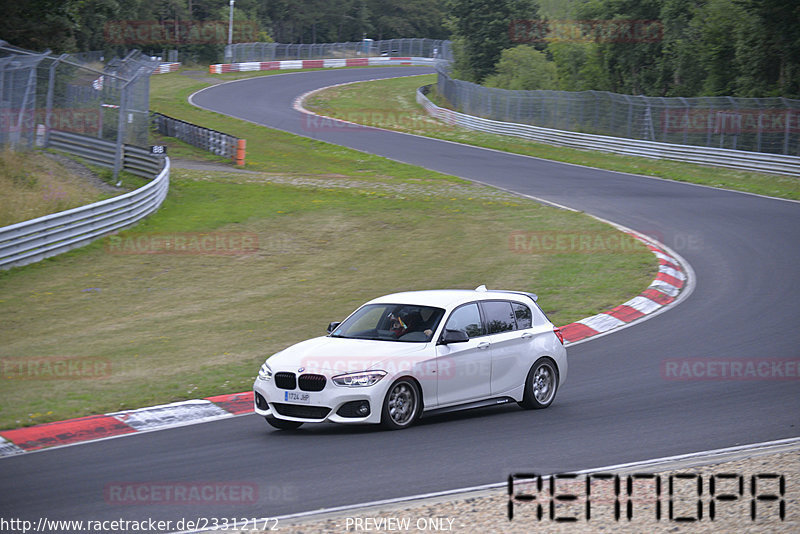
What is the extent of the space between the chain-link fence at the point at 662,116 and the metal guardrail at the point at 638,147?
720 millimetres

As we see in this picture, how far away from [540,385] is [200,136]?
34350 millimetres

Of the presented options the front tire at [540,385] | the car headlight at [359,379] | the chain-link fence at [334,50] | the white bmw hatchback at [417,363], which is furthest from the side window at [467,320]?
the chain-link fence at [334,50]

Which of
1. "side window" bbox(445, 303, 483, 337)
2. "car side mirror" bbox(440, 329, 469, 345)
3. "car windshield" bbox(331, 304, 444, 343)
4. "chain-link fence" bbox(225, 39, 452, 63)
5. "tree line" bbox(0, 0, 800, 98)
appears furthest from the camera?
"chain-link fence" bbox(225, 39, 452, 63)

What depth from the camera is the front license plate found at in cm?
947

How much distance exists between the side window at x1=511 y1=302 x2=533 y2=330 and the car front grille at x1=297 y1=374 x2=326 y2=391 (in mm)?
2969

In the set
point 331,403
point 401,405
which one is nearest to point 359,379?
point 331,403

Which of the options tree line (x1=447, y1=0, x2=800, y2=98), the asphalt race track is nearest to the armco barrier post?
tree line (x1=447, y1=0, x2=800, y2=98)

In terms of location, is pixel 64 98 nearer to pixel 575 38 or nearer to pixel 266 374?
pixel 266 374

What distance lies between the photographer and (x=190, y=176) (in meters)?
34.8
